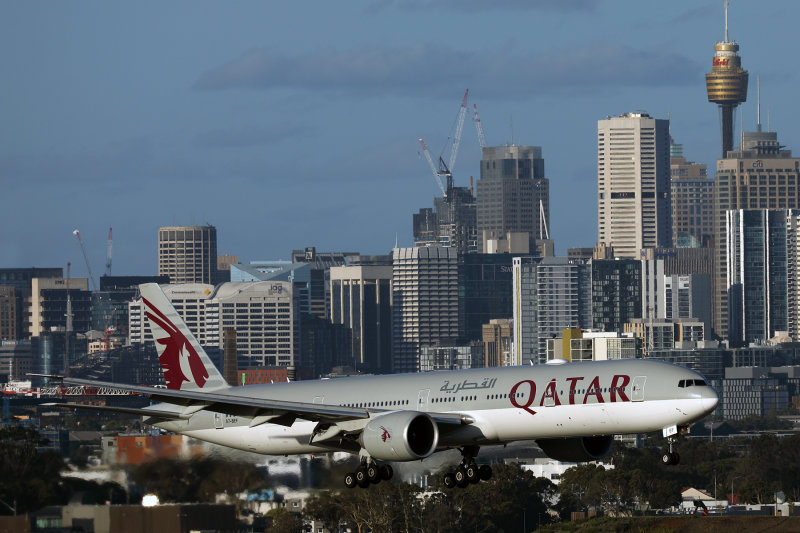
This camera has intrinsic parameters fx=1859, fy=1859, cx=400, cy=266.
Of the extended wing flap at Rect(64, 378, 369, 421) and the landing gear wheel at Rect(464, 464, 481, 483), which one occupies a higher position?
the extended wing flap at Rect(64, 378, 369, 421)

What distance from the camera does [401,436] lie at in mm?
79062

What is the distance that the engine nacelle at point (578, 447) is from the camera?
82.6 m

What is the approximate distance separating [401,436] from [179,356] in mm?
17447

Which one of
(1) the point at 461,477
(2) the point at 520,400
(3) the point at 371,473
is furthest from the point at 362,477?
(2) the point at 520,400

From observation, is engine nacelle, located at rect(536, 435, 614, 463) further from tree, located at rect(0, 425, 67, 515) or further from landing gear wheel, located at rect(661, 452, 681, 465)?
tree, located at rect(0, 425, 67, 515)

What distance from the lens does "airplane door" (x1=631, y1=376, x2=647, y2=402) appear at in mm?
77375

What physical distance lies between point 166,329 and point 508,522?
5629 cm

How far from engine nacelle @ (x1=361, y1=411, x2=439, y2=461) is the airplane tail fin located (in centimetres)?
1396

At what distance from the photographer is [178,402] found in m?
82.7

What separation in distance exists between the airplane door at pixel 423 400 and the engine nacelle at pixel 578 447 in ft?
17.3

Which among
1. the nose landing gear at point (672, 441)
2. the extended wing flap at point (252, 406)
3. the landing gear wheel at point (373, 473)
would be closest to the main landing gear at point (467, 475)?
the landing gear wheel at point (373, 473)

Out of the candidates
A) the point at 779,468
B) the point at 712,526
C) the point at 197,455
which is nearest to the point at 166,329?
the point at 197,455

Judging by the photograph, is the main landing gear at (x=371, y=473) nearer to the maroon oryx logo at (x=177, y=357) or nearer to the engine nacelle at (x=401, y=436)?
the engine nacelle at (x=401, y=436)

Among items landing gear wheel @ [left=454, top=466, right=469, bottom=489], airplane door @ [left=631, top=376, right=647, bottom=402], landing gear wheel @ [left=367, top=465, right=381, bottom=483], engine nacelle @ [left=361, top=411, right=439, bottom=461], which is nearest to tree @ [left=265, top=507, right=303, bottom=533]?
landing gear wheel @ [left=367, top=465, right=381, bottom=483]
